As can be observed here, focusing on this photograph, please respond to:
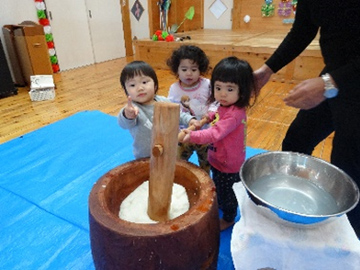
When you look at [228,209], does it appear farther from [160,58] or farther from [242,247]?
[160,58]

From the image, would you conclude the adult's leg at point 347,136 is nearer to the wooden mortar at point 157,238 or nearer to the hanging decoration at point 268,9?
the wooden mortar at point 157,238

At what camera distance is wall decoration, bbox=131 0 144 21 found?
16.9ft

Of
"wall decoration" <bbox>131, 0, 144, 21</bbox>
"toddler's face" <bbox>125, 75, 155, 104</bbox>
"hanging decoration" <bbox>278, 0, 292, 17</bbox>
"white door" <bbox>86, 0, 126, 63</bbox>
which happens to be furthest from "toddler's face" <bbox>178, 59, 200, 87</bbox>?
"wall decoration" <bbox>131, 0, 144, 21</bbox>

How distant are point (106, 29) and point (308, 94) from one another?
15.3 feet

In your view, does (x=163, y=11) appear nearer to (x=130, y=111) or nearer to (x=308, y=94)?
(x=130, y=111)

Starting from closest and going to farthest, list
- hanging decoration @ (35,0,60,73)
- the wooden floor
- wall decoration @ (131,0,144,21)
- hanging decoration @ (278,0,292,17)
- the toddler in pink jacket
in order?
the toddler in pink jacket, the wooden floor, hanging decoration @ (35,0,60,73), hanging decoration @ (278,0,292,17), wall decoration @ (131,0,144,21)

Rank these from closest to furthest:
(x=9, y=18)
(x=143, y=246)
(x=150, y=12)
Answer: (x=143, y=246) → (x=9, y=18) → (x=150, y=12)

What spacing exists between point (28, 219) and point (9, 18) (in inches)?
127

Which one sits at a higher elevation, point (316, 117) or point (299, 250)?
point (316, 117)

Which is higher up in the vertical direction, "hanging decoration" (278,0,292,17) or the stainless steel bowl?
"hanging decoration" (278,0,292,17)

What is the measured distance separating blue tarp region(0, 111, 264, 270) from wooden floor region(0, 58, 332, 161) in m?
0.23

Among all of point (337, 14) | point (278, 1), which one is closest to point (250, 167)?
point (337, 14)

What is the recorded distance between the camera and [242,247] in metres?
0.71

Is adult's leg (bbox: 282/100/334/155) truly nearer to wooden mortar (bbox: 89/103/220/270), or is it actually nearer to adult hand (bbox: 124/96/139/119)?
wooden mortar (bbox: 89/103/220/270)
